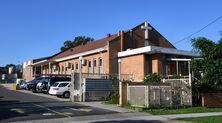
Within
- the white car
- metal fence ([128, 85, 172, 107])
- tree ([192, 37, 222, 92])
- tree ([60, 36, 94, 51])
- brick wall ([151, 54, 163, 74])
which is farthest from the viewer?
tree ([60, 36, 94, 51])

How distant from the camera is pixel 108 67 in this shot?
43.1 metres

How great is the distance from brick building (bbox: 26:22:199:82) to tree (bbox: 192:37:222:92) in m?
4.22

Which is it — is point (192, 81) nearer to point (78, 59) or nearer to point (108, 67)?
point (108, 67)

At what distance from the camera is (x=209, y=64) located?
25969 mm

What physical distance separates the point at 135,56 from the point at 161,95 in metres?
14.8

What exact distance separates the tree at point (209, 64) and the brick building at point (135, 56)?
4219 mm

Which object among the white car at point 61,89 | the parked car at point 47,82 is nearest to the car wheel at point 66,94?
the white car at point 61,89

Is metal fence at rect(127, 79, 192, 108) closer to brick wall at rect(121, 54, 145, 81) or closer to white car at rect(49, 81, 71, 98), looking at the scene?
white car at rect(49, 81, 71, 98)

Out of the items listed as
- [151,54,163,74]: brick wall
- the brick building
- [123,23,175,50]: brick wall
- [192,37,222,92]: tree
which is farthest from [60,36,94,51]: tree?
[192,37,222,92]: tree

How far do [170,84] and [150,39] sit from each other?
72.2 ft

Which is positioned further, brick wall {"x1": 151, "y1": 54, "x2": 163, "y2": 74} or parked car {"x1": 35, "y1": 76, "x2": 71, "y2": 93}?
parked car {"x1": 35, "y1": 76, "x2": 71, "y2": 93}

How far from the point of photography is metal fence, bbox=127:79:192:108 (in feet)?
78.9

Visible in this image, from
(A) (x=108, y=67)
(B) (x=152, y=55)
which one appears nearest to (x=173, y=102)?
(B) (x=152, y=55)

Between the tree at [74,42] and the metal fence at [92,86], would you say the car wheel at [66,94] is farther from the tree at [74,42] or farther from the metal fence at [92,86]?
the tree at [74,42]
